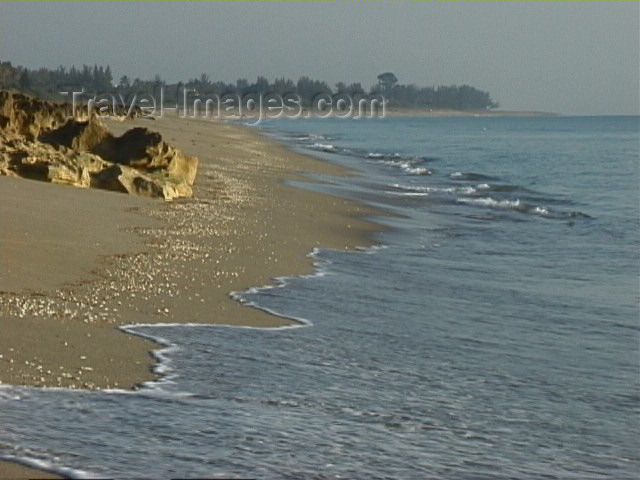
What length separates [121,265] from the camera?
10.4 metres

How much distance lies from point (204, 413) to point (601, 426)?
2.31 metres

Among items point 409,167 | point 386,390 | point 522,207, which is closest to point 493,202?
point 522,207

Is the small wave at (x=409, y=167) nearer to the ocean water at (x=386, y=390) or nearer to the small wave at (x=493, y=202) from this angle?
the small wave at (x=493, y=202)

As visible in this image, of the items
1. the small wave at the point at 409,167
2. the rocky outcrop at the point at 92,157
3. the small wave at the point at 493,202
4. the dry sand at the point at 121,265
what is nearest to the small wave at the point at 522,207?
the small wave at the point at 493,202

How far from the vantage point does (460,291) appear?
1105 centimetres

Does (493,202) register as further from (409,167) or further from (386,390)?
(386,390)

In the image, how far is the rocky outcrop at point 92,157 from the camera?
16.8 m

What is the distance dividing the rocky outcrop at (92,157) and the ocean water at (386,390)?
4970 millimetres

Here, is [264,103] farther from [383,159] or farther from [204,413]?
[204,413]

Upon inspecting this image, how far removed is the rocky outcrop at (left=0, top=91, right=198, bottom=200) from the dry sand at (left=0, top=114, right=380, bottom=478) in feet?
2.08

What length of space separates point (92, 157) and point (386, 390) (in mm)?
12153

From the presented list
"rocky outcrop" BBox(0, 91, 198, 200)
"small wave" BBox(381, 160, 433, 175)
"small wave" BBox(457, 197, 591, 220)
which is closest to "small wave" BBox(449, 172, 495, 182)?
"small wave" BBox(381, 160, 433, 175)

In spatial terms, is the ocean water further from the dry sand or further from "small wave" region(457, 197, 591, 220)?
"small wave" region(457, 197, 591, 220)

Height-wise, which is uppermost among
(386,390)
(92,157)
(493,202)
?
(92,157)
